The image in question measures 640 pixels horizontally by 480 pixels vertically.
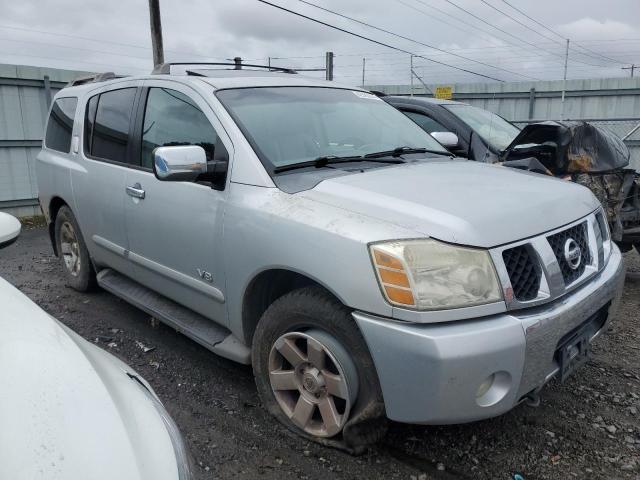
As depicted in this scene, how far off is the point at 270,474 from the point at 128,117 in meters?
2.64

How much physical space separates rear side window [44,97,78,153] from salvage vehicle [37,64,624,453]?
93 cm

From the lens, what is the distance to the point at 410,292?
205 centimetres

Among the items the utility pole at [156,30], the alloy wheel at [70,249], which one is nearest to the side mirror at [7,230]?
the alloy wheel at [70,249]

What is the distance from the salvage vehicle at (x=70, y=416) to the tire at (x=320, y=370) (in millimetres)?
849

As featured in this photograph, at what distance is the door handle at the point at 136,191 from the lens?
11.3ft

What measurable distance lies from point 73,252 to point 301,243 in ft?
10.8

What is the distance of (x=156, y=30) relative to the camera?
11781 millimetres

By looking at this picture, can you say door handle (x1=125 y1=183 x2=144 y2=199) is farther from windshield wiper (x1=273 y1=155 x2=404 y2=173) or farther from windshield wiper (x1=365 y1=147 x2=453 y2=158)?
windshield wiper (x1=365 y1=147 x2=453 y2=158)

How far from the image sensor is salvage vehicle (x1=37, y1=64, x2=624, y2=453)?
2.09 meters

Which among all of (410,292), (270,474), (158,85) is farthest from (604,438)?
(158,85)

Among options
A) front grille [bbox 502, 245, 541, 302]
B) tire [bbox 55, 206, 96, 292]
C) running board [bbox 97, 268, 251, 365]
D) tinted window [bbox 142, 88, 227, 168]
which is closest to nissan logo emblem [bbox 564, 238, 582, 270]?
front grille [bbox 502, 245, 541, 302]

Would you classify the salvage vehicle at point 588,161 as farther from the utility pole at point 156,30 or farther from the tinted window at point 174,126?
the utility pole at point 156,30

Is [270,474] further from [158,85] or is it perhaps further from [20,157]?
[20,157]

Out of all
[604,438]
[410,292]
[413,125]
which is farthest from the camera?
[413,125]
